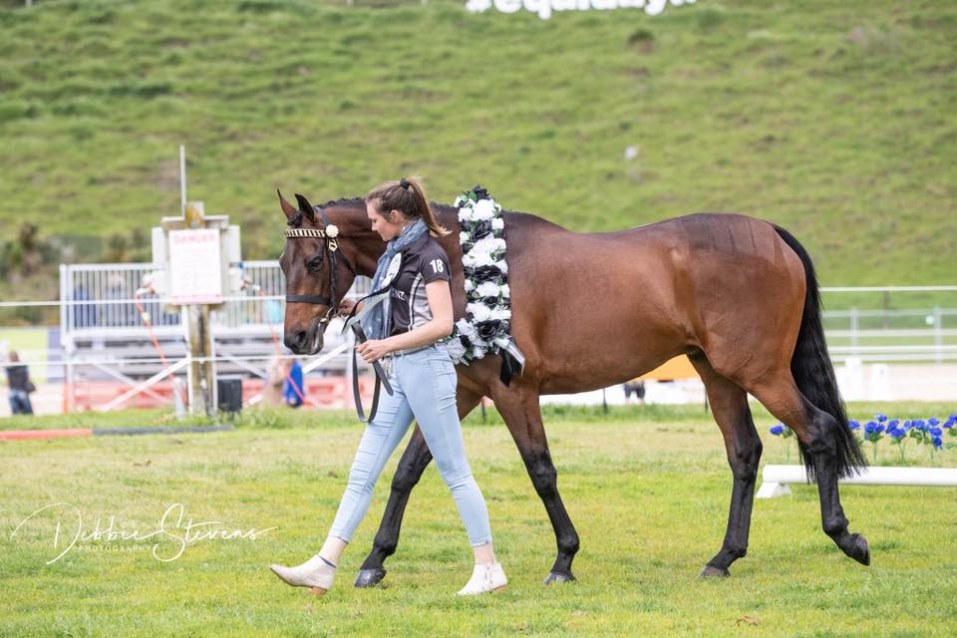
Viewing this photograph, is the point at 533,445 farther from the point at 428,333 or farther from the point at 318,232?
the point at 318,232

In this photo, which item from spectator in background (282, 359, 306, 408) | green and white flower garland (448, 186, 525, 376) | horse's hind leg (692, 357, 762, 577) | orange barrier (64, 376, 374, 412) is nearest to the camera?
green and white flower garland (448, 186, 525, 376)

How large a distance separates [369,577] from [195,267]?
1016cm

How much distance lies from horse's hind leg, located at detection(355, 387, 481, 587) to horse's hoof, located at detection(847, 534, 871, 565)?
220 cm

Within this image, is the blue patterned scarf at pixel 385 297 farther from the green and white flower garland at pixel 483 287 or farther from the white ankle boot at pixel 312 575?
the white ankle boot at pixel 312 575

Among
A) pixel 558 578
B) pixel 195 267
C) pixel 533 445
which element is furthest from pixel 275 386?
pixel 558 578

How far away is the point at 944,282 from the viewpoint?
124ft

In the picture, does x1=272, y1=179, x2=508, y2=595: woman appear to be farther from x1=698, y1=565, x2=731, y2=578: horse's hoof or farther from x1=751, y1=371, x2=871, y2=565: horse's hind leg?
x1=751, y1=371, x2=871, y2=565: horse's hind leg

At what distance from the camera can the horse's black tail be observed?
782cm

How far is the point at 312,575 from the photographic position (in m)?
6.69

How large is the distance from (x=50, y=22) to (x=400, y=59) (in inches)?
611

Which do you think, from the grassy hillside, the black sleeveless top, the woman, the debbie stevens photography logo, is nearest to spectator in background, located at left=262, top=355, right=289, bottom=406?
the debbie stevens photography logo

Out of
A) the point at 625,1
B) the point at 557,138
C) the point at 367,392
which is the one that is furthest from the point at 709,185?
the point at 367,392

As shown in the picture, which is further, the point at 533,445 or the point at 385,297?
the point at 533,445

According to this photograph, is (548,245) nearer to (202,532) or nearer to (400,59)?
(202,532)
